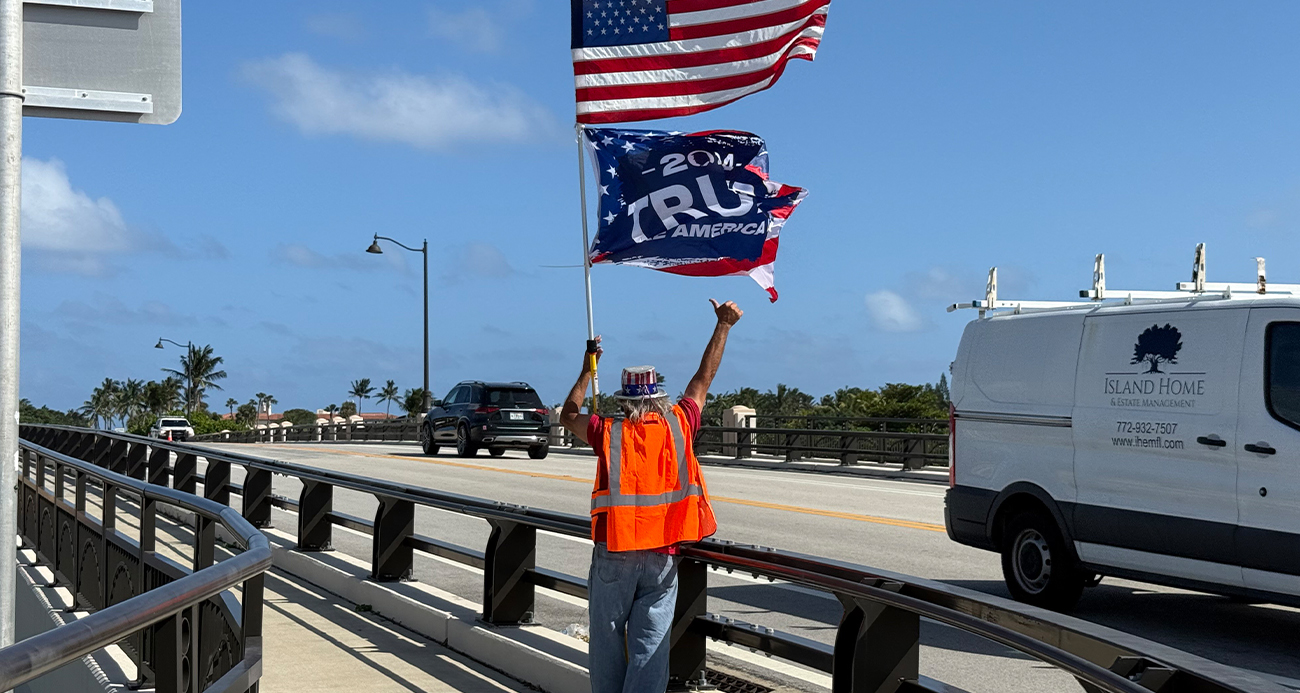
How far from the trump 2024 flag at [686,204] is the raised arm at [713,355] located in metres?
2.58

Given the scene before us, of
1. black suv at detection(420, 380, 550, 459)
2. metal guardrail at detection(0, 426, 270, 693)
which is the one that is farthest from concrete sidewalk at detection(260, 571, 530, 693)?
black suv at detection(420, 380, 550, 459)

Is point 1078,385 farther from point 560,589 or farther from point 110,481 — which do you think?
point 110,481

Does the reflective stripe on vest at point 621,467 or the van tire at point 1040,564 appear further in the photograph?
the van tire at point 1040,564

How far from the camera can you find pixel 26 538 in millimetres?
13445

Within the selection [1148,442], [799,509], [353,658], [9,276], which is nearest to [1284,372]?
[1148,442]

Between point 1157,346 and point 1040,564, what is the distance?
1.87 meters

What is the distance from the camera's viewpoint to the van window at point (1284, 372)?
8.02 m

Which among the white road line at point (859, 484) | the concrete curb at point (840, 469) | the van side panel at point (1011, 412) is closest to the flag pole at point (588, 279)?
the van side panel at point (1011, 412)

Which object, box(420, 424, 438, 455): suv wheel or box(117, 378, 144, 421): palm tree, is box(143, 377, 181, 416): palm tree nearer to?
box(117, 378, 144, 421): palm tree

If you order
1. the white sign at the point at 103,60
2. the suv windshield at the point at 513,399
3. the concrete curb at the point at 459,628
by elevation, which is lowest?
the concrete curb at the point at 459,628

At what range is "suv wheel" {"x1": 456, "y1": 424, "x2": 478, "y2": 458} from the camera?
30.6 meters

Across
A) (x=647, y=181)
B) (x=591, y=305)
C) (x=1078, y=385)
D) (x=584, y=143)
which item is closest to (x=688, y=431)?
(x=591, y=305)

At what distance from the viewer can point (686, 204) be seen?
9000 mm

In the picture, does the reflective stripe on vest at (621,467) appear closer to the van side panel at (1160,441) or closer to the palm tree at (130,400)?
the van side panel at (1160,441)
